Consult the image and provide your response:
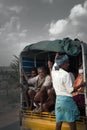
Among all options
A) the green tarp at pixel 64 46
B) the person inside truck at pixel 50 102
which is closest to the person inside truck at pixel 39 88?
the person inside truck at pixel 50 102

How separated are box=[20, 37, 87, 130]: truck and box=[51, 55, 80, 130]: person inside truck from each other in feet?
0.76

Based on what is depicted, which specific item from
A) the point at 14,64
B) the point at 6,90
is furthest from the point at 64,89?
the point at 6,90

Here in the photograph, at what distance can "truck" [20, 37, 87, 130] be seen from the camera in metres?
6.51

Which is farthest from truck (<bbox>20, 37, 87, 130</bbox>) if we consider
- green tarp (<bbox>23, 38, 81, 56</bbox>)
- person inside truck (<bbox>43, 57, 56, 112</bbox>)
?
person inside truck (<bbox>43, 57, 56, 112</bbox>)

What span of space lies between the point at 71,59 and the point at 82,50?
3.38 feet

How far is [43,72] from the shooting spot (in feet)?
25.5

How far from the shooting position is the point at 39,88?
25.5 feet

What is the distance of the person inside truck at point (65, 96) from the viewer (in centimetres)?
619

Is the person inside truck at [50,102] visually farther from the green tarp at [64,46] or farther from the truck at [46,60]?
the green tarp at [64,46]

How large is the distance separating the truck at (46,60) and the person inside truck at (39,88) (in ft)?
0.59

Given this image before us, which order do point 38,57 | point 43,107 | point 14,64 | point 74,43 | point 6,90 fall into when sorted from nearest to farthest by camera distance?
1. point 74,43
2. point 43,107
3. point 38,57
4. point 14,64
5. point 6,90

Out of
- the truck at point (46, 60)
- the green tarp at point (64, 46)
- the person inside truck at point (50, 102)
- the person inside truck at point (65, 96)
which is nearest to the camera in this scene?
the person inside truck at point (65, 96)

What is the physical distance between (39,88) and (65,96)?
1.59 m

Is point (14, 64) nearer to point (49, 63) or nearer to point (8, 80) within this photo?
point (8, 80)
